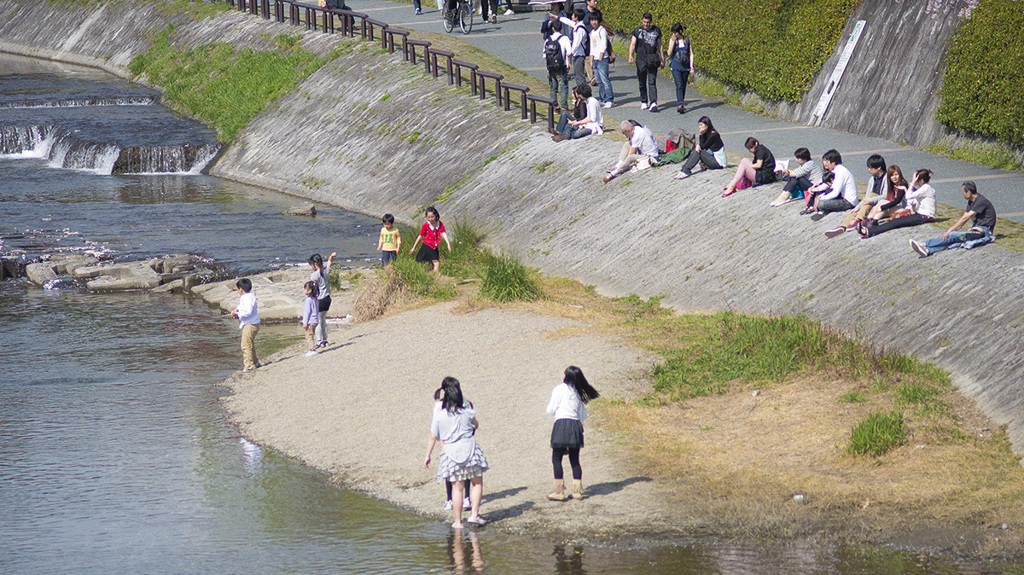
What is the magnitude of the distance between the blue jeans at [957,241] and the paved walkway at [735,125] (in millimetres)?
2329

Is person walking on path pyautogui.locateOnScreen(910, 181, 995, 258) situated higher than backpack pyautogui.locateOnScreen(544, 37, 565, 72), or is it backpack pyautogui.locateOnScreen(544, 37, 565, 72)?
backpack pyautogui.locateOnScreen(544, 37, 565, 72)

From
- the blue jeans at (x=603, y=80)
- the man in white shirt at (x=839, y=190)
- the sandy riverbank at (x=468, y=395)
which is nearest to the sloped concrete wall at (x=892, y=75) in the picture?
the blue jeans at (x=603, y=80)

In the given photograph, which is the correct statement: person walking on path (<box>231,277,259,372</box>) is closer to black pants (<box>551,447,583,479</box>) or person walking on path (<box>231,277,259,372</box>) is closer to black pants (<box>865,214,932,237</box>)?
black pants (<box>551,447,583,479</box>)

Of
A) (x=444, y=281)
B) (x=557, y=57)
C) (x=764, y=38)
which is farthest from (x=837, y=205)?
(x=764, y=38)

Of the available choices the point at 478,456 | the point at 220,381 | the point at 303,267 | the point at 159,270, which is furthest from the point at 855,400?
the point at 159,270

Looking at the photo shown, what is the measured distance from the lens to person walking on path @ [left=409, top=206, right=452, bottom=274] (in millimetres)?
19953

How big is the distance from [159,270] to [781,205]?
40.7 ft

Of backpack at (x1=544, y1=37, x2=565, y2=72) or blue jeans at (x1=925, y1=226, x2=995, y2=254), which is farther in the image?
backpack at (x1=544, y1=37, x2=565, y2=72)

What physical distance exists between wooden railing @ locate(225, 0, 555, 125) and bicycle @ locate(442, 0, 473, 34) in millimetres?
1994

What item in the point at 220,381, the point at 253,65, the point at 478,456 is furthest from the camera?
the point at 253,65

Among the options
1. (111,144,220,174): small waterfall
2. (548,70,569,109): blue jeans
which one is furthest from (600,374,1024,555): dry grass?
(111,144,220,174): small waterfall

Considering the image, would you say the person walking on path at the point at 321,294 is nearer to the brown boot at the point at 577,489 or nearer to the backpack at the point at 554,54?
the brown boot at the point at 577,489

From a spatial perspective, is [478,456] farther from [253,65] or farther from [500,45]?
[253,65]

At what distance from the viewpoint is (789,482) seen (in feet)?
37.3
